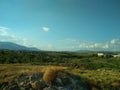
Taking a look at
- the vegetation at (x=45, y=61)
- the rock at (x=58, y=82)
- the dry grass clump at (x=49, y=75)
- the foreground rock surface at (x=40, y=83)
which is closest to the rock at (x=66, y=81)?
the foreground rock surface at (x=40, y=83)

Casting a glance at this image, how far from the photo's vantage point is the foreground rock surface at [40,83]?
66.1 ft

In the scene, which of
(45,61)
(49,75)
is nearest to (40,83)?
(49,75)

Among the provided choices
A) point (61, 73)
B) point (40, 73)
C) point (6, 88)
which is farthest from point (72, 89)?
point (6, 88)

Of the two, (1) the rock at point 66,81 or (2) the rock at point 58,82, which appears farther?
(1) the rock at point 66,81

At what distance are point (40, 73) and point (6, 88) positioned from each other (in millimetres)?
3768

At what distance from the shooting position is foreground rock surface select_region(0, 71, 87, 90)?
66.1 feet

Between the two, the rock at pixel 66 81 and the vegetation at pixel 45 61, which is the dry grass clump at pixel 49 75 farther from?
the vegetation at pixel 45 61

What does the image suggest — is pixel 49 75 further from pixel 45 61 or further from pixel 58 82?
pixel 45 61

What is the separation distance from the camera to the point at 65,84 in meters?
21.3

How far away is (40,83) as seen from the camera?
2042 cm

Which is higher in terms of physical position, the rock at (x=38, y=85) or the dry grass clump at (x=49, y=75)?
the dry grass clump at (x=49, y=75)

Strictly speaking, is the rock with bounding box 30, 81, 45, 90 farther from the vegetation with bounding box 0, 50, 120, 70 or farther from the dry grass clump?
the vegetation with bounding box 0, 50, 120, 70

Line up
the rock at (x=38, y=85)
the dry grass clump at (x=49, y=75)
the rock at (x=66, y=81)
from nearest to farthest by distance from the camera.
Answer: the rock at (x=38, y=85)
the dry grass clump at (x=49, y=75)
the rock at (x=66, y=81)

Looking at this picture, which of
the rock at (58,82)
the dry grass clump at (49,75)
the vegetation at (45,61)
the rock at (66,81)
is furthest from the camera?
the vegetation at (45,61)
